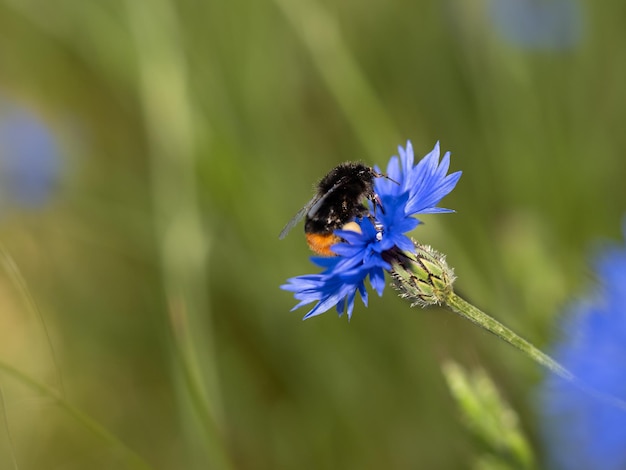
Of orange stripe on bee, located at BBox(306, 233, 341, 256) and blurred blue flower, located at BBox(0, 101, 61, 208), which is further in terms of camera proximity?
blurred blue flower, located at BBox(0, 101, 61, 208)

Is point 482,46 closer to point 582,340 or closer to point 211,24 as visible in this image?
point 211,24

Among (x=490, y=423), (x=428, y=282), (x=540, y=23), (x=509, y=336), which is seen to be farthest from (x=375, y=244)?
(x=540, y=23)

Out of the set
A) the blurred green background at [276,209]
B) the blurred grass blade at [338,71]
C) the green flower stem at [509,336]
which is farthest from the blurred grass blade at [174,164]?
the green flower stem at [509,336]

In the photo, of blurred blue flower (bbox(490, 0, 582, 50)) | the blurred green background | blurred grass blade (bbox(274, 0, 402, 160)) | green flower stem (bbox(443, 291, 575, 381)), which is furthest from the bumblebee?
blurred blue flower (bbox(490, 0, 582, 50))

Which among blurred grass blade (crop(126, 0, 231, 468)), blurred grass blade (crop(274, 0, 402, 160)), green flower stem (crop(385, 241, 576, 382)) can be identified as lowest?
green flower stem (crop(385, 241, 576, 382))

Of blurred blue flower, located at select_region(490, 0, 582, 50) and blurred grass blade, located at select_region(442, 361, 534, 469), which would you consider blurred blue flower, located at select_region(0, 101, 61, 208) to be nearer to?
blurred blue flower, located at select_region(490, 0, 582, 50)

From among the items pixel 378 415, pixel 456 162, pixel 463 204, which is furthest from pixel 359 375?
pixel 456 162

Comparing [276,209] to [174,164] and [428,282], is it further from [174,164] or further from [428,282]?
[428,282]
